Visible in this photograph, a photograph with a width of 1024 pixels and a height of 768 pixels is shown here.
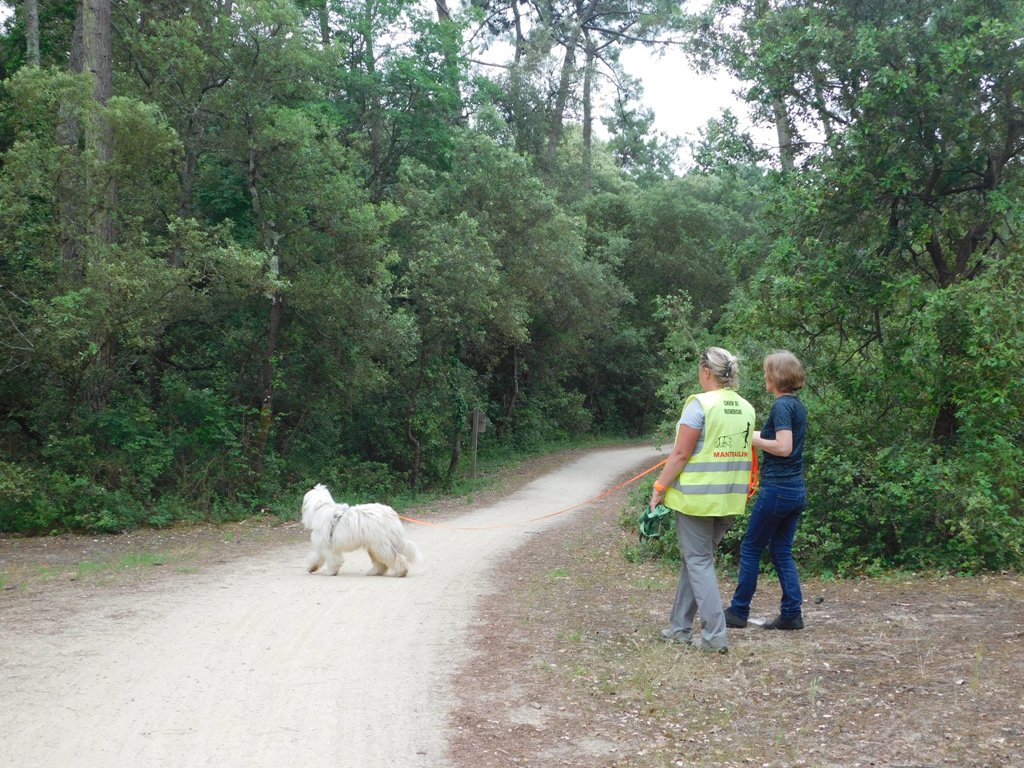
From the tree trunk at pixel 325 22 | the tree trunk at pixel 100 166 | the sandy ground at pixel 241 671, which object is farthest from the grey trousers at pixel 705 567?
the tree trunk at pixel 325 22

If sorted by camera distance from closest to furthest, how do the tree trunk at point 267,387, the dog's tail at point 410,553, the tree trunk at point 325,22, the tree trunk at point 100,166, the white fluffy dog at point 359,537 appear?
1. the white fluffy dog at point 359,537
2. the dog's tail at point 410,553
3. the tree trunk at point 100,166
4. the tree trunk at point 267,387
5. the tree trunk at point 325,22

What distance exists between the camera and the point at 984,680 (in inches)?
210

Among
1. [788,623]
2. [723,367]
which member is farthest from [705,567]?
[723,367]

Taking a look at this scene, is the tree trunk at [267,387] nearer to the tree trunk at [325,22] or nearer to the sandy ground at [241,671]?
the sandy ground at [241,671]

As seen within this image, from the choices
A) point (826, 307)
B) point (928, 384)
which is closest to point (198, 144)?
point (826, 307)

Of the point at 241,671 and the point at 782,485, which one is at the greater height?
the point at 782,485

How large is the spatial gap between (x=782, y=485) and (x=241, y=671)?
4028mm

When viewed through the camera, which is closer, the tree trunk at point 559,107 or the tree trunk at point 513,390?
the tree trunk at point 513,390

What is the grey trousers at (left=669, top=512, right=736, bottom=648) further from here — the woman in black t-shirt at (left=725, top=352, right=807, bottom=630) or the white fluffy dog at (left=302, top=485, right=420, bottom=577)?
the white fluffy dog at (left=302, top=485, right=420, bottom=577)

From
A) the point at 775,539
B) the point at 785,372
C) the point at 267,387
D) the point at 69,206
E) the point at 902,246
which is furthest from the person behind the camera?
the point at 267,387

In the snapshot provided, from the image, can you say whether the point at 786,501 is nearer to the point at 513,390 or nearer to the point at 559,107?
the point at 513,390

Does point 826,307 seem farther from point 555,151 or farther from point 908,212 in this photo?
point 555,151

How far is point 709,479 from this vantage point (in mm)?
6250

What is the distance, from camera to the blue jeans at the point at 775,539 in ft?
21.7
